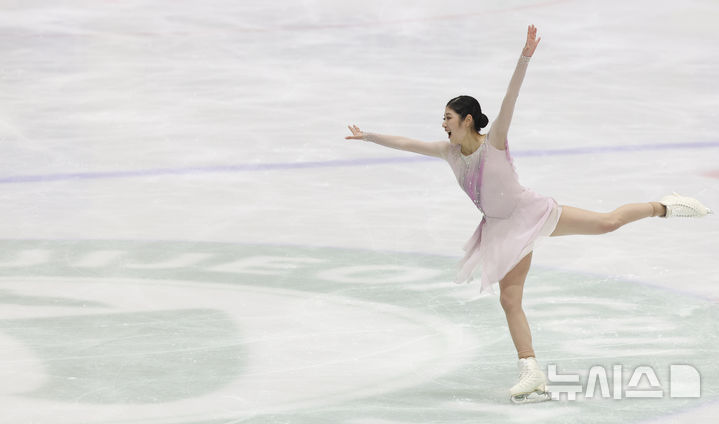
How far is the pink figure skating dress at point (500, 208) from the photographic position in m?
5.27

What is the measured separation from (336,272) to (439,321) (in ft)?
3.24

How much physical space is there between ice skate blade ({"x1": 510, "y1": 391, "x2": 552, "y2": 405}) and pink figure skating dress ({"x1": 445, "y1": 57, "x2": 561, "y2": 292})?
0.48 meters

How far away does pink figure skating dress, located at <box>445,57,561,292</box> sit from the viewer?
17.3 feet

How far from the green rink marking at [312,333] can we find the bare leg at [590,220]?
0.58 metres

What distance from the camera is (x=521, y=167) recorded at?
9367 mm

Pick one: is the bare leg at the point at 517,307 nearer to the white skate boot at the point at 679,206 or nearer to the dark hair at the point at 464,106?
the dark hair at the point at 464,106

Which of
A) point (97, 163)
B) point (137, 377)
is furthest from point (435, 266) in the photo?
point (97, 163)

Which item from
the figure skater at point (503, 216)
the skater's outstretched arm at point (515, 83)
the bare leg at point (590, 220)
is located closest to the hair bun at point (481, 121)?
the figure skater at point (503, 216)

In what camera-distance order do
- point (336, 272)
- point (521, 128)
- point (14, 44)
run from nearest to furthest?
point (336, 272) < point (521, 128) < point (14, 44)

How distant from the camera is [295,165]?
945 cm

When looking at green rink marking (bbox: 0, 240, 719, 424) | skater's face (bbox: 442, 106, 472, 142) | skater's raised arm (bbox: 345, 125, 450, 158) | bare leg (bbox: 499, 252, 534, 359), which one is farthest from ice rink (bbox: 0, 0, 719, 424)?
skater's face (bbox: 442, 106, 472, 142)

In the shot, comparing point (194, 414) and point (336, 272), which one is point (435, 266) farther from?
point (194, 414)

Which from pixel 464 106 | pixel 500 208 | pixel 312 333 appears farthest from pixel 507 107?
pixel 312 333

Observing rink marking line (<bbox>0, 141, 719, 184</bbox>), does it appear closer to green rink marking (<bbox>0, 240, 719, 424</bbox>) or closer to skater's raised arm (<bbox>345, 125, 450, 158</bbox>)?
green rink marking (<bbox>0, 240, 719, 424</bbox>)
